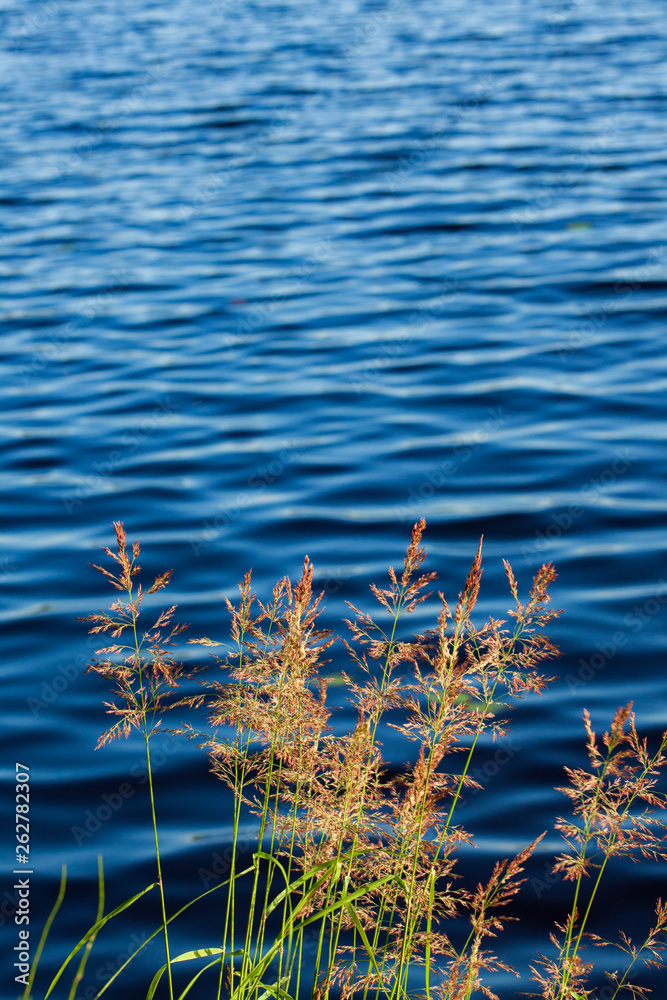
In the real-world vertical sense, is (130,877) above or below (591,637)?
below

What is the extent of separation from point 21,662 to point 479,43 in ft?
52.0

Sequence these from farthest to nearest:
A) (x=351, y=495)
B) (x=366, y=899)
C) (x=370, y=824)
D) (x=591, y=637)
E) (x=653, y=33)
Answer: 1. (x=653, y=33)
2. (x=351, y=495)
3. (x=591, y=637)
4. (x=366, y=899)
5. (x=370, y=824)

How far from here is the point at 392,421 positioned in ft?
21.1

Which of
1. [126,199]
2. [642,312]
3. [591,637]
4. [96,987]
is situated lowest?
[96,987]

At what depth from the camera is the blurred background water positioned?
3.65m

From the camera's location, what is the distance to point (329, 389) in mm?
6930

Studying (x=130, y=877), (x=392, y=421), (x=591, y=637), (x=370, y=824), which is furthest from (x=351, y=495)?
(x=370, y=824)

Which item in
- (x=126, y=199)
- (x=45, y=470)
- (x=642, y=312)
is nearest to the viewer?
(x=45, y=470)

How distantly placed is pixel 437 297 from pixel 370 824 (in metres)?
6.59

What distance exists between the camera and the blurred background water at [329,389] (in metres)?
3.65

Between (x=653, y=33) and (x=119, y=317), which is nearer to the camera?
(x=119, y=317)

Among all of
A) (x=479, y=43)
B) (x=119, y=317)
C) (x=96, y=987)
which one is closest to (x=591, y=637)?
(x=96, y=987)

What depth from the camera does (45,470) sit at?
238 inches

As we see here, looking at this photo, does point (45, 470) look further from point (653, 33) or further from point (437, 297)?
point (653, 33)
